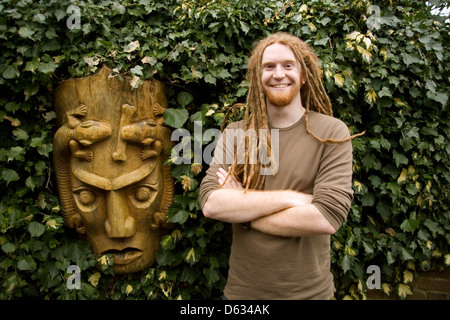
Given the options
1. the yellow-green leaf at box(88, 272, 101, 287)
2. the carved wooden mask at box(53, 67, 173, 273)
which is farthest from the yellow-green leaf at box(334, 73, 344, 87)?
the yellow-green leaf at box(88, 272, 101, 287)

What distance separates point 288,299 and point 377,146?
1.45 metres

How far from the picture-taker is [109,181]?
82.1 inches

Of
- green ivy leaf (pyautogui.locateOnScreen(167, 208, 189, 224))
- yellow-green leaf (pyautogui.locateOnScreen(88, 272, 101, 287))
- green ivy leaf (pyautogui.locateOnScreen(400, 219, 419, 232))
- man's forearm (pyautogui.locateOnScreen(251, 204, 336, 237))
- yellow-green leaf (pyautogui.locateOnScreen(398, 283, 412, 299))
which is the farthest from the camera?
yellow-green leaf (pyautogui.locateOnScreen(398, 283, 412, 299))

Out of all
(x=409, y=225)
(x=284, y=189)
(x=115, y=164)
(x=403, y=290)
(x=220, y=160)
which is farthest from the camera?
(x=403, y=290)

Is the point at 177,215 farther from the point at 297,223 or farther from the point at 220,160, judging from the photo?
the point at 297,223

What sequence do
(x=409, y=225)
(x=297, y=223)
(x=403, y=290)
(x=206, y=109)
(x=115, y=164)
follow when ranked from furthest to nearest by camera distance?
(x=403, y=290) < (x=409, y=225) < (x=206, y=109) < (x=115, y=164) < (x=297, y=223)

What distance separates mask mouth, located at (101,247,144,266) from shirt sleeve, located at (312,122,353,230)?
1430mm

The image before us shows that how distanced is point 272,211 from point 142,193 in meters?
1.12

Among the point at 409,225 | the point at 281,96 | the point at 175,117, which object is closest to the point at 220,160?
the point at 281,96

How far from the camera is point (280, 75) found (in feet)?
4.66

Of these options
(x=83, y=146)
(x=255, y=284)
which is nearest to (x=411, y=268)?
(x=255, y=284)

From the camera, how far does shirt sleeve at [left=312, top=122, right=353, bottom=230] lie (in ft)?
4.17

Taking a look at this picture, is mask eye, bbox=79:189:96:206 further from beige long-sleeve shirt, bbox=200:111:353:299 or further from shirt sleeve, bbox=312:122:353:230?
shirt sleeve, bbox=312:122:353:230

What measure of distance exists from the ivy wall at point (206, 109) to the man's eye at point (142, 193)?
202 mm
